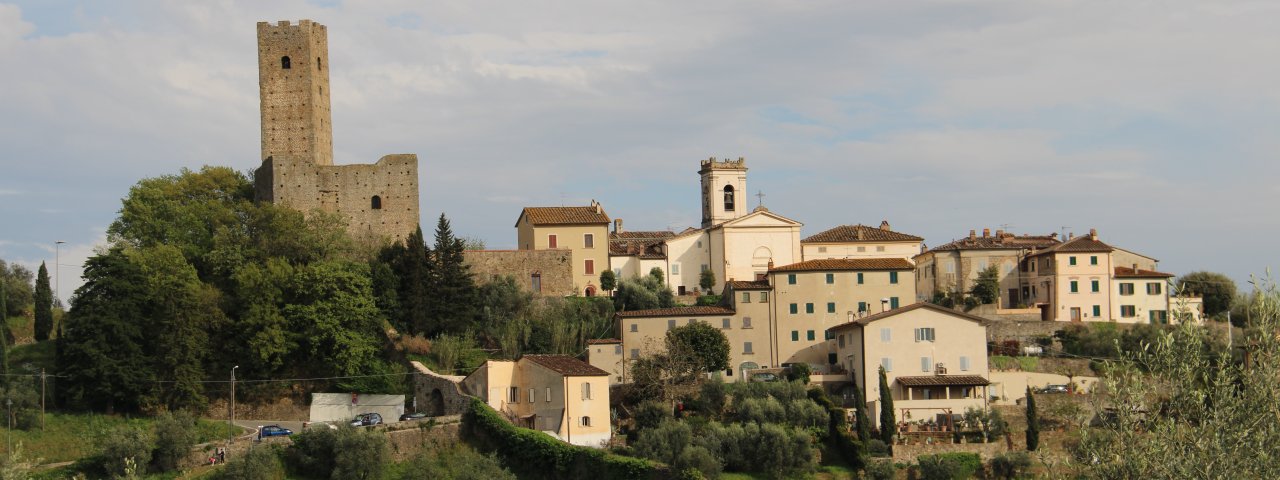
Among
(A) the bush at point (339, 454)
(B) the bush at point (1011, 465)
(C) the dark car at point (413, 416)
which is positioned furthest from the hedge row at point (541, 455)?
(B) the bush at point (1011, 465)

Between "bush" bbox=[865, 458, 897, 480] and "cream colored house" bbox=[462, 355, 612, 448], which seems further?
"cream colored house" bbox=[462, 355, 612, 448]

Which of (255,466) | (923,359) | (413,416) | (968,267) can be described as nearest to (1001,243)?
(968,267)

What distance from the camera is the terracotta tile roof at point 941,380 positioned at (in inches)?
2047

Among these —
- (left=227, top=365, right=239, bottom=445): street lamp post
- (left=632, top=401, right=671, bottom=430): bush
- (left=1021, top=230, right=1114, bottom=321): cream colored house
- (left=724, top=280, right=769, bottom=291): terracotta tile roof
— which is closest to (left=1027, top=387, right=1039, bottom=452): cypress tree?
(left=724, top=280, right=769, bottom=291): terracotta tile roof

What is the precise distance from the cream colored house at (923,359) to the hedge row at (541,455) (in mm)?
11575

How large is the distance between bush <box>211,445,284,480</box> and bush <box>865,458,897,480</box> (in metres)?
19.0

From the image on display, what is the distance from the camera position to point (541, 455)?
4622 centimetres

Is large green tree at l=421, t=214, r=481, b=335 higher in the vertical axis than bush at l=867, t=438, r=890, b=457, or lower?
higher

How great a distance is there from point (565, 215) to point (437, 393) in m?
17.8

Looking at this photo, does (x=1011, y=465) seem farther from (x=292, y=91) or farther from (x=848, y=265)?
(x=292, y=91)

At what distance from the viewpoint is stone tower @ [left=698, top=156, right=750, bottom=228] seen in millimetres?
71750

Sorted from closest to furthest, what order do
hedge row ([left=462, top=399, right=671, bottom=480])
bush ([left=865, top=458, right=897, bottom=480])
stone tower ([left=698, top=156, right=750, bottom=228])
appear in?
hedge row ([left=462, top=399, right=671, bottom=480])
bush ([left=865, top=458, right=897, bottom=480])
stone tower ([left=698, top=156, right=750, bottom=228])

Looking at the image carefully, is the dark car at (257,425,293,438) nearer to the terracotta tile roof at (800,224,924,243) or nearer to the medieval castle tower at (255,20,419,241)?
the medieval castle tower at (255,20,419,241)

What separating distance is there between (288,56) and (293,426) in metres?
23.7
